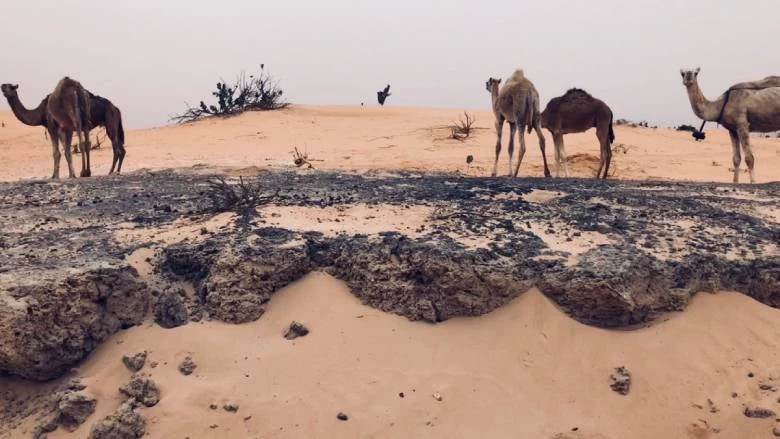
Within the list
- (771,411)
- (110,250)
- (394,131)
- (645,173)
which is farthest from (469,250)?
(394,131)

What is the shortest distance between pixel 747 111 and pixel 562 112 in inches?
98.8

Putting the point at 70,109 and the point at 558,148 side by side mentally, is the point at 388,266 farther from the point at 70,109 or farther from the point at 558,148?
the point at 70,109

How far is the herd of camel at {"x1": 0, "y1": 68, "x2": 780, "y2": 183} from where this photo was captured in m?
9.36

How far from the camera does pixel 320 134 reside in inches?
655

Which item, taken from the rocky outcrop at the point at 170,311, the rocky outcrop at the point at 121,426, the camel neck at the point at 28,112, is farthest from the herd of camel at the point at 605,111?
the camel neck at the point at 28,112

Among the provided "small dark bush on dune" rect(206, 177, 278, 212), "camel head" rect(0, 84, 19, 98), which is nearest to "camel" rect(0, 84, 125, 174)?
"camel head" rect(0, 84, 19, 98)

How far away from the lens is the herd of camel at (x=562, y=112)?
30.7 feet

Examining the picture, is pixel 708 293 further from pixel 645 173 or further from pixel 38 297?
pixel 645 173

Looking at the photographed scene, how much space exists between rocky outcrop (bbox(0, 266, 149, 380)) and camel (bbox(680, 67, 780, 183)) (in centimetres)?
811

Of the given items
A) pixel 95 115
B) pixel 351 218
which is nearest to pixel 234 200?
pixel 351 218

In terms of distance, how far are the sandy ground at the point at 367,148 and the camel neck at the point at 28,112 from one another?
53.2 inches

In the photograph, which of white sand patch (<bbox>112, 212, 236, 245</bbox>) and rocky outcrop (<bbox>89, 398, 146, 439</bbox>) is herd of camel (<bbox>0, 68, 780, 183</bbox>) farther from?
rocky outcrop (<bbox>89, 398, 146, 439</bbox>)

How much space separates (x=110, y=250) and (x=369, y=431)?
236 centimetres

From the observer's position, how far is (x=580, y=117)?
10125 mm
